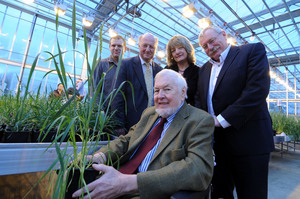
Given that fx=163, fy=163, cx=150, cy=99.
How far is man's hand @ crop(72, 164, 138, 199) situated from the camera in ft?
2.67

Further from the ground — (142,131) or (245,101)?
(245,101)

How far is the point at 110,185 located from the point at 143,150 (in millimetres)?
382

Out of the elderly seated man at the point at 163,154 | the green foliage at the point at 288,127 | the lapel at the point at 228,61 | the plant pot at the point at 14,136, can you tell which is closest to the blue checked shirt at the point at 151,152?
the elderly seated man at the point at 163,154

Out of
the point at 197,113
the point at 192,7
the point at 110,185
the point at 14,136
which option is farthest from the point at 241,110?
the point at 192,7

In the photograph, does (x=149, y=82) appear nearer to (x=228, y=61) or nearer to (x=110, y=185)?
(x=228, y=61)

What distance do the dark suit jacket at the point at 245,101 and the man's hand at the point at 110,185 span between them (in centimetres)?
82

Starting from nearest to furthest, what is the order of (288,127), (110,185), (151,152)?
1. (110,185)
2. (151,152)
3. (288,127)

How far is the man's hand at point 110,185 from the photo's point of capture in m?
0.81

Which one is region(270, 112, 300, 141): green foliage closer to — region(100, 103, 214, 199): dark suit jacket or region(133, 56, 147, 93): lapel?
region(133, 56, 147, 93): lapel

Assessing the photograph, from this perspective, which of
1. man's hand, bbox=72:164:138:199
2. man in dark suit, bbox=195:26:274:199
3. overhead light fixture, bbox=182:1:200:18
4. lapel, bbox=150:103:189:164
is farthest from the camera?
overhead light fixture, bbox=182:1:200:18

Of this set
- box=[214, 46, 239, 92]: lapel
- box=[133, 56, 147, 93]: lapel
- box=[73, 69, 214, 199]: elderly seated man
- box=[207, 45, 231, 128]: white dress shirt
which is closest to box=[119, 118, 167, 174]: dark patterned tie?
box=[73, 69, 214, 199]: elderly seated man

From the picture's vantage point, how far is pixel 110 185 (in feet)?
2.74

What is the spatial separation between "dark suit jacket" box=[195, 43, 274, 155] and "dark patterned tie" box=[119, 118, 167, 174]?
0.50 m

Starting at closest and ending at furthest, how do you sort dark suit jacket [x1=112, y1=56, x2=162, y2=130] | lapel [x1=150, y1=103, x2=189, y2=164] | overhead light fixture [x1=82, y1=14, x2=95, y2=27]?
lapel [x1=150, y1=103, x2=189, y2=164] < dark suit jacket [x1=112, y1=56, x2=162, y2=130] < overhead light fixture [x1=82, y1=14, x2=95, y2=27]
